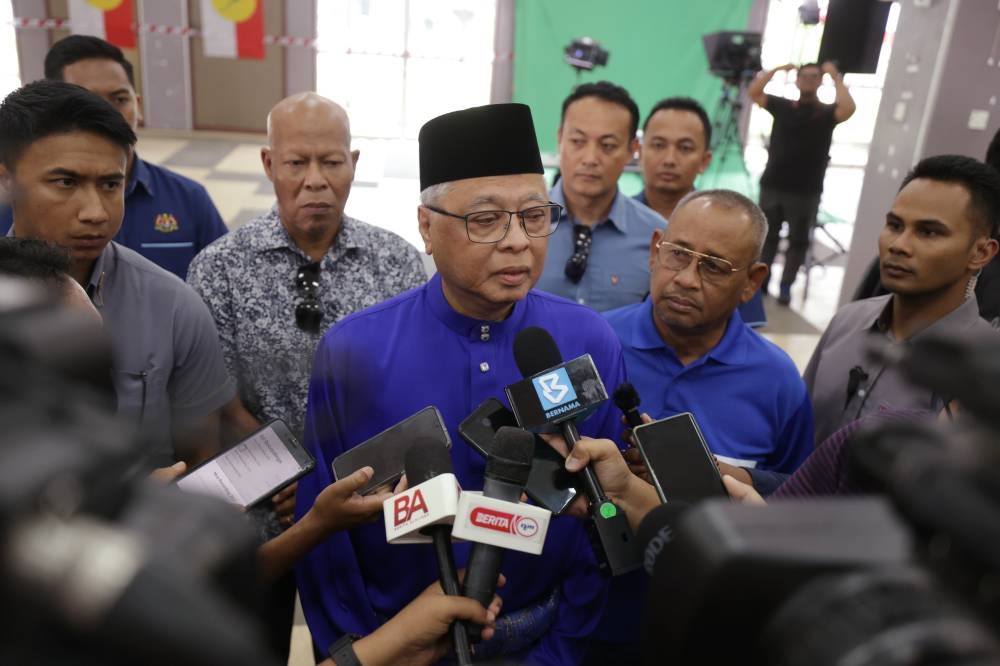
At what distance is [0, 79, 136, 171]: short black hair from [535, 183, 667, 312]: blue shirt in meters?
1.33

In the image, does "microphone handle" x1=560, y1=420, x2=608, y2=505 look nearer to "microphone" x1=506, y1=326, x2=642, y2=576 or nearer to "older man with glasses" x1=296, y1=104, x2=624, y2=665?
"microphone" x1=506, y1=326, x2=642, y2=576

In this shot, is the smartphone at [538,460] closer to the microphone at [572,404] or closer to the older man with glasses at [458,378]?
the microphone at [572,404]

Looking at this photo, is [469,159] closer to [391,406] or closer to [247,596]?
[391,406]

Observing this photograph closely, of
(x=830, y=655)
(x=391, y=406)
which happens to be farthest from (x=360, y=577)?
(x=830, y=655)

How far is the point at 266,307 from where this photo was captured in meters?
1.97

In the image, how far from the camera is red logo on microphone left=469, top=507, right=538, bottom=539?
3.05 ft

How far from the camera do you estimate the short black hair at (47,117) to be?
1.59 m

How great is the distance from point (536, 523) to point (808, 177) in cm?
460

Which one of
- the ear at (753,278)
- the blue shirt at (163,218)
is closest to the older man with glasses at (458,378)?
the ear at (753,278)

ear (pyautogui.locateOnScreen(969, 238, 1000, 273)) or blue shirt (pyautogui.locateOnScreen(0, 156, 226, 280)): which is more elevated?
ear (pyautogui.locateOnScreen(969, 238, 1000, 273))

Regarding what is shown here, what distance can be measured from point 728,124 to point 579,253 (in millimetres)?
5983

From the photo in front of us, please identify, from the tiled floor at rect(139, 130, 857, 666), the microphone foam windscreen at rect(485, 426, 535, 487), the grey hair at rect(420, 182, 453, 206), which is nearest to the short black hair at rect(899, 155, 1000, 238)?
the grey hair at rect(420, 182, 453, 206)

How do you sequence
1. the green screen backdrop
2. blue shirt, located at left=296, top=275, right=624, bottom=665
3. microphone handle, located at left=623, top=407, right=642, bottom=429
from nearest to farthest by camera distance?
microphone handle, located at left=623, top=407, right=642, bottom=429 < blue shirt, located at left=296, top=275, right=624, bottom=665 < the green screen backdrop

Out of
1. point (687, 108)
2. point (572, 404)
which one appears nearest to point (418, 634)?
point (572, 404)
